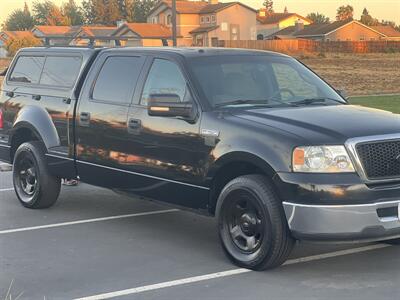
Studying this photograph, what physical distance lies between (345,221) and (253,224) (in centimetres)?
82

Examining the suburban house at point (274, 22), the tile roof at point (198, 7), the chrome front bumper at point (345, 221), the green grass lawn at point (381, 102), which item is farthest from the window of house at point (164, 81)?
the suburban house at point (274, 22)

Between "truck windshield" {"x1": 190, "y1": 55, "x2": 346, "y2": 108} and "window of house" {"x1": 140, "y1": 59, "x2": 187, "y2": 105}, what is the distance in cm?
17

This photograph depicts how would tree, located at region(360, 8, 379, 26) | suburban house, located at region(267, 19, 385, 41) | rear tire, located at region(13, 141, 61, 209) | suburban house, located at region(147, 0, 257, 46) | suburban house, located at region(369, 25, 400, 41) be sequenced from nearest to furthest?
rear tire, located at region(13, 141, 61, 209), suburban house, located at region(147, 0, 257, 46), suburban house, located at region(267, 19, 385, 41), suburban house, located at region(369, 25, 400, 41), tree, located at region(360, 8, 379, 26)

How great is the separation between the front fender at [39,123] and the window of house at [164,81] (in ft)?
5.11

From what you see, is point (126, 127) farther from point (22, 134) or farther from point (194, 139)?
point (22, 134)

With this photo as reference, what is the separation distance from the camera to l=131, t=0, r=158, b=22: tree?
13325cm

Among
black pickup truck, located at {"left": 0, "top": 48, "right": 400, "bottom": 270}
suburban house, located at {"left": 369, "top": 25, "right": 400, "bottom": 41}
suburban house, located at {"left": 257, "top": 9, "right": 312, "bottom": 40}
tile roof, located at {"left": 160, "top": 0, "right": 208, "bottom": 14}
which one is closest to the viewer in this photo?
black pickup truck, located at {"left": 0, "top": 48, "right": 400, "bottom": 270}

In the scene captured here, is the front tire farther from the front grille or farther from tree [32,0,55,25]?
tree [32,0,55,25]

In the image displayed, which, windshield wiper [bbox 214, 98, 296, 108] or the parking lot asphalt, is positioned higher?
windshield wiper [bbox 214, 98, 296, 108]

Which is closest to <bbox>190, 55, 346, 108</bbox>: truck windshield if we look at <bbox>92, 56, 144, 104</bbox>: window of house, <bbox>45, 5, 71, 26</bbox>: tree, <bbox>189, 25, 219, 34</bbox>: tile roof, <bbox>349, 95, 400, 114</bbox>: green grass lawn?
<bbox>92, 56, 144, 104</bbox>: window of house

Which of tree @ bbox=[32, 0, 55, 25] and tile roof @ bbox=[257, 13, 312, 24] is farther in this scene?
tree @ bbox=[32, 0, 55, 25]

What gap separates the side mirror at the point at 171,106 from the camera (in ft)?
20.0

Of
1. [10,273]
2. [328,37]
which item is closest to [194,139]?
[10,273]

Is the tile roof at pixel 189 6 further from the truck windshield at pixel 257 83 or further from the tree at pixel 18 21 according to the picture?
the truck windshield at pixel 257 83
